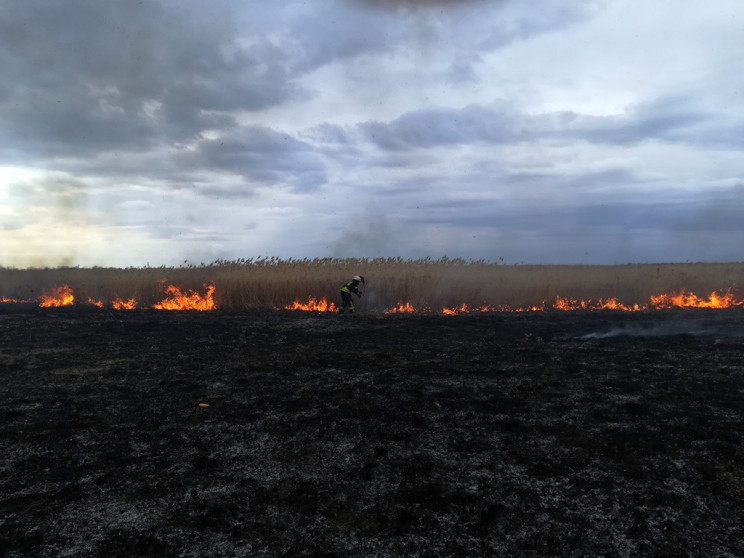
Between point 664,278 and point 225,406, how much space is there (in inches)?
902

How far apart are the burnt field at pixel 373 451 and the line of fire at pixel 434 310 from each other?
826 centimetres

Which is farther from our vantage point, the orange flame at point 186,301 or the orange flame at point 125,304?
the orange flame at point 125,304

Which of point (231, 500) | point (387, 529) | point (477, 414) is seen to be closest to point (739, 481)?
point (477, 414)

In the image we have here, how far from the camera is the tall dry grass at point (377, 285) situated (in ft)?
63.2

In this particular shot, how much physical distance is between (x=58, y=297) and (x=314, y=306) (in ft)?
42.4

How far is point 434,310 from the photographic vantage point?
62.1 ft

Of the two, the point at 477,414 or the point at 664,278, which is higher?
the point at 664,278

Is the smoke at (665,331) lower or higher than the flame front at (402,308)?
lower

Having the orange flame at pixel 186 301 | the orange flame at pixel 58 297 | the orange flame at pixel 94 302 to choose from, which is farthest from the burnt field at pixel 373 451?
the orange flame at pixel 58 297

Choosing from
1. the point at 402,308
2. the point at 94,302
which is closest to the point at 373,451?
the point at 402,308

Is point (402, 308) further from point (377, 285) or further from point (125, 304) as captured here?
point (125, 304)

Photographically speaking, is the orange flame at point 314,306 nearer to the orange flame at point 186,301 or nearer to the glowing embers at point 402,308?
the glowing embers at point 402,308

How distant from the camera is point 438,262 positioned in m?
29.1

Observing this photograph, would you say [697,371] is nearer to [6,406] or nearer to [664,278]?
[6,406]
